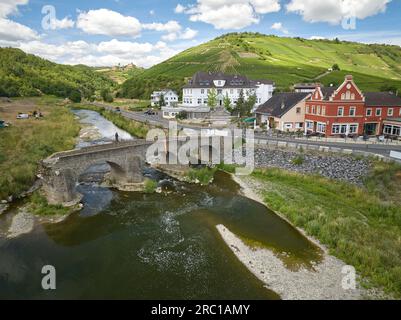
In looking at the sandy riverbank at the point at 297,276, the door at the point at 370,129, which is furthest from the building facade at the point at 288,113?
the sandy riverbank at the point at 297,276

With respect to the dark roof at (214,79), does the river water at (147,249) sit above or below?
below

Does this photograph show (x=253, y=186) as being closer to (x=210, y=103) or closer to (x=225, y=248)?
(x=225, y=248)

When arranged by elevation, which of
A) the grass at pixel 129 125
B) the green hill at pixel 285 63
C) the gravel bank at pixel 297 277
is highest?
the green hill at pixel 285 63

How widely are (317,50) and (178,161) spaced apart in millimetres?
163008

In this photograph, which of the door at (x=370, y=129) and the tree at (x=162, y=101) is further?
the tree at (x=162, y=101)

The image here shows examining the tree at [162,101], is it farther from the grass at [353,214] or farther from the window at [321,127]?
the grass at [353,214]

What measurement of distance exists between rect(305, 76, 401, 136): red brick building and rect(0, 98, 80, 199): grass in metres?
38.7

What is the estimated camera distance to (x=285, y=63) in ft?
444

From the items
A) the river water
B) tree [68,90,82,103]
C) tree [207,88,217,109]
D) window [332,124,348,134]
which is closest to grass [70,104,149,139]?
tree [207,88,217,109]

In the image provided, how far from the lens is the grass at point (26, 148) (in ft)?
102

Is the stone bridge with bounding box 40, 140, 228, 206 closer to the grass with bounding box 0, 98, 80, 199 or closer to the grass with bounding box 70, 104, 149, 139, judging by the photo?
the grass with bounding box 0, 98, 80, 199

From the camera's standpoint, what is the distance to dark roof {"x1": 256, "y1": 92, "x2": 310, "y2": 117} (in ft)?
171

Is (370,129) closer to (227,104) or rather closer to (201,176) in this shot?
(201,176)
